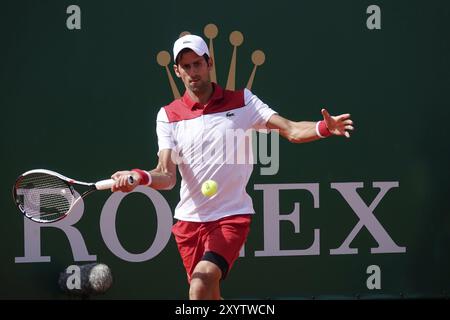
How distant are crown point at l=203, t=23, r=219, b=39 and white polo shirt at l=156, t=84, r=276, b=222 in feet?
3.45

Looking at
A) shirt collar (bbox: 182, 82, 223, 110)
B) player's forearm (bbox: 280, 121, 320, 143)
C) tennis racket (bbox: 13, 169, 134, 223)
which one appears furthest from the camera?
shirt collar (bbox: 182, 82, 223, 110)

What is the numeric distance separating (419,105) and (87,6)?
2.16m

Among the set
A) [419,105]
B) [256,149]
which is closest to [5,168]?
[256,149]

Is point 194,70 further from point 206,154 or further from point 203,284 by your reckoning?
point 203,284

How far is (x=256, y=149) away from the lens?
6.61 meters

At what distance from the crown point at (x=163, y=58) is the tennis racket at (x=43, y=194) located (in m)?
1.28

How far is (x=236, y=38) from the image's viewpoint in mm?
6574

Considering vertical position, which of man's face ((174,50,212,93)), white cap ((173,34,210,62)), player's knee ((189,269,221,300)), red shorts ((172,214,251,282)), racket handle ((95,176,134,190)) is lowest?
player's knee ((189,269,221,300))

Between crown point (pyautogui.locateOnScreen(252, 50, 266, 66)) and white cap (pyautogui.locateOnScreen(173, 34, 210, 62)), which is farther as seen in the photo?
crown point (pyautogui.locateOnScreen(252, 50, 266, 66))

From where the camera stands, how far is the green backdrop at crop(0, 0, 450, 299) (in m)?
6.43

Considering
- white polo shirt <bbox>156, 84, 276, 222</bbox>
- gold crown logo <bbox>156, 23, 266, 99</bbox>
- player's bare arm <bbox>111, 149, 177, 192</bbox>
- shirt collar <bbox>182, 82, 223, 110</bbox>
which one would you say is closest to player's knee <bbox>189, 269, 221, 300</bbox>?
white polo shirt <bbox>156, 84, 276, 222</bbox>

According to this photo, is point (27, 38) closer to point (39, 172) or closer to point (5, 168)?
point (5, 168)

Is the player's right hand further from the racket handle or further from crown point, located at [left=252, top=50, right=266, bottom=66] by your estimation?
crown point, located at [left=252, top=50, right=266, bottom=66]

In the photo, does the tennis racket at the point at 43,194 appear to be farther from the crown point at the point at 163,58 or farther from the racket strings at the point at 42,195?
the crown point at the point at 163,58
